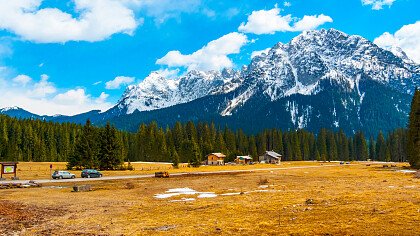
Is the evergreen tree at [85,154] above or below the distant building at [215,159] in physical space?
above

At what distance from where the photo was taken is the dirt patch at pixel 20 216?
21.7 m

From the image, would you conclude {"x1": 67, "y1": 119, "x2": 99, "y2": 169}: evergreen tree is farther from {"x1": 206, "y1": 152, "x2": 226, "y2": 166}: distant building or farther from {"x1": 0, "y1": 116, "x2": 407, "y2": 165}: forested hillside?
{"x1": 206, "y1": 152, "x2": 226, "y2": 166}: distant building

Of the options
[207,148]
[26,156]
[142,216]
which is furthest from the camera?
[207,148]

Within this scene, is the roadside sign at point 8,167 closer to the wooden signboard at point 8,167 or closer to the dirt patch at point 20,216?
the wooden signboard at point 8,167

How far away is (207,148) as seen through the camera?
539ft

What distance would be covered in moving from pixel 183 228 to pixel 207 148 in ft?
472

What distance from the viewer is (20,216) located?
25.6 meters

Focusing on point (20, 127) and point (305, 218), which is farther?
point (20, 127)

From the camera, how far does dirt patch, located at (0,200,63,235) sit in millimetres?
21719

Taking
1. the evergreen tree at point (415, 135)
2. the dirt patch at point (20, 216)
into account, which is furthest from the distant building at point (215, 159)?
the dirt patch at point (20, 216)

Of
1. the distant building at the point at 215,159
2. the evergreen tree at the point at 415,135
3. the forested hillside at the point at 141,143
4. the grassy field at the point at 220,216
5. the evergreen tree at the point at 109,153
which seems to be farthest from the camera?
the forested hillside at the point at 141,143

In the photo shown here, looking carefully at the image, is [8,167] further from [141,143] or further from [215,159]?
[141,143]

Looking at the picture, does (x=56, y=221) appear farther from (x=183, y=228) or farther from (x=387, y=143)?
(x=387, y=143)

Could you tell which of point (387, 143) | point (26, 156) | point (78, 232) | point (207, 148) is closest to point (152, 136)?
point (207, 148)
